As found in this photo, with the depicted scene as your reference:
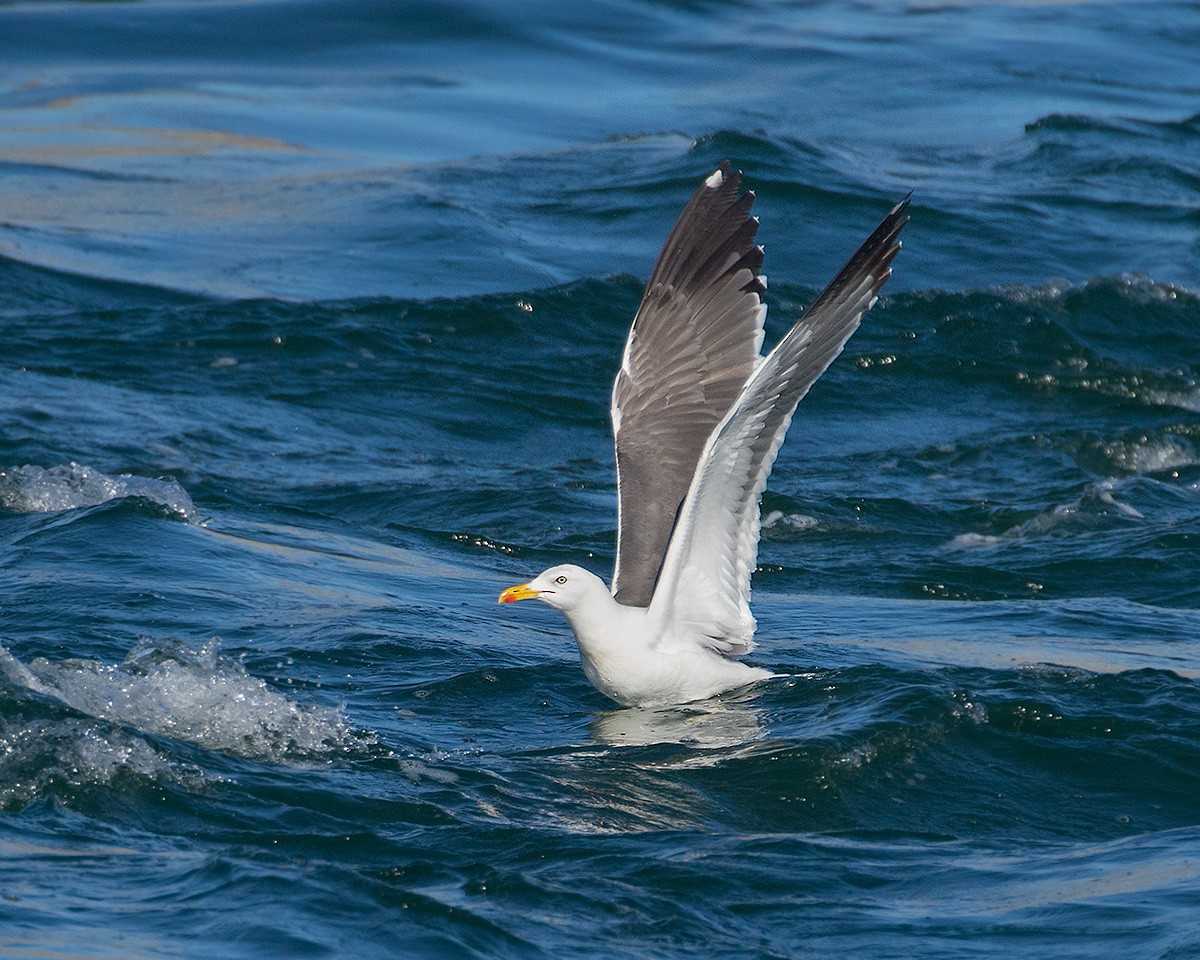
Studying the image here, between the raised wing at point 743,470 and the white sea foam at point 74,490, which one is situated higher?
the raised wing at point 743,470

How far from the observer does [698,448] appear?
314 inches

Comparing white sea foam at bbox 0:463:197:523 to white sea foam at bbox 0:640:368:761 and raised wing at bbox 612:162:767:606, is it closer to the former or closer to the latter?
white sea foam at bbox 0:640:368:761

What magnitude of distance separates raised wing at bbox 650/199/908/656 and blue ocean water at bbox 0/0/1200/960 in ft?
1.25

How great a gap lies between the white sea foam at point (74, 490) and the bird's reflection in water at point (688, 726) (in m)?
3.29

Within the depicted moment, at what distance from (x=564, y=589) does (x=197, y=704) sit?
1494mm

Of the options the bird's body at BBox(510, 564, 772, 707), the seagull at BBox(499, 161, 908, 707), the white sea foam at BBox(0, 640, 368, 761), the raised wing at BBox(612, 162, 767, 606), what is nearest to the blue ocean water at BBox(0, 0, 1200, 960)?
the white sea foam at BBox(0, 640, 368, 761)

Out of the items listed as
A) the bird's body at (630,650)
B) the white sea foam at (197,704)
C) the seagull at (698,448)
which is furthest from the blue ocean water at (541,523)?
the seagull at (698,448)

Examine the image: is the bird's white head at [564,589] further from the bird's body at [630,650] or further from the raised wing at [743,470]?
the raised wing at [743,470]

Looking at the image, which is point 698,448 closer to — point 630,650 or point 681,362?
point 681,362

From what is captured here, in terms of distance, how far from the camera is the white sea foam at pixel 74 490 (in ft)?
32.3

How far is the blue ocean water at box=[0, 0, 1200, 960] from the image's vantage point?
225 inches

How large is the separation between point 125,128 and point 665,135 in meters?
5.60

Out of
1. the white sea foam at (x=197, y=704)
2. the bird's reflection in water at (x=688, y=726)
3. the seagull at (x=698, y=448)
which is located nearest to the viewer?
the white sea foam at (x=197, y=704)

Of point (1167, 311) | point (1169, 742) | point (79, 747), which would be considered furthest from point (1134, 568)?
point (79, 747)
